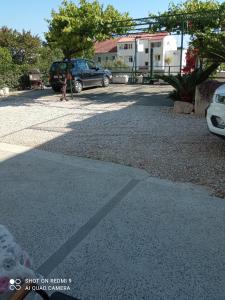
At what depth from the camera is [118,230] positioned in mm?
3520

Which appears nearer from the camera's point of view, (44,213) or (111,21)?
(44,213)

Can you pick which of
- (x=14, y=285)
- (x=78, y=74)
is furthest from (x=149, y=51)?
(x=14, y=285)

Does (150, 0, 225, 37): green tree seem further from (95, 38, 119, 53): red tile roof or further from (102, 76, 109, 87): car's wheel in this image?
(95, 38, 119, 53): red tile roof

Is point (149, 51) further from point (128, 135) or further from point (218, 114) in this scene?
point (218, 114)

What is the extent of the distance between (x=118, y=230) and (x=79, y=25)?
37.4 ft

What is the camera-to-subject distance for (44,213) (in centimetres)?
394

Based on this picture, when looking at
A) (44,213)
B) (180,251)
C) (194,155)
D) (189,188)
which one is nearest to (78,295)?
(180,251)

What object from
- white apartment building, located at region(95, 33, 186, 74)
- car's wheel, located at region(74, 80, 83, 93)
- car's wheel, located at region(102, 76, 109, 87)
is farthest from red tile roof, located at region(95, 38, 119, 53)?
car's wheel, located at region(74, 80, 83, 93)

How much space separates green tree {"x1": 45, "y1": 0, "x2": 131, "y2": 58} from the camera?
1337 cm

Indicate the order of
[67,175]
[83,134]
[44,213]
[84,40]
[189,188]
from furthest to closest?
[84,40]
[83,134]
[67,175]
[189,188]
[44,213]

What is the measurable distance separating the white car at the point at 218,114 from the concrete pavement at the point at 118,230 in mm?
1515

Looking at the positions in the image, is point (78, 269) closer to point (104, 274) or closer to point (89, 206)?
point (104, 274)

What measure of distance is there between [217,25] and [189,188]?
1022cm

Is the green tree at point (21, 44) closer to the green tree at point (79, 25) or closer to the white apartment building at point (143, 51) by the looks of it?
the green tree at point (79, 25)
